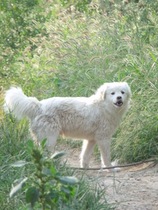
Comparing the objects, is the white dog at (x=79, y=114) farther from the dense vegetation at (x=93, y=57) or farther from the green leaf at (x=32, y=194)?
the green leaf at (x=32, y=194)

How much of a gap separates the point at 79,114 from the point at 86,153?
61cm

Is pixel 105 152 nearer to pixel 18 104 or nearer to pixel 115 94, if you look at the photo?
pixel 115 94

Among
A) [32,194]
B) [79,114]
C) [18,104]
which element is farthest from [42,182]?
[79,114]

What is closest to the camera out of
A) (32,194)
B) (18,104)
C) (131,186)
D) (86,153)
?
(32,194)

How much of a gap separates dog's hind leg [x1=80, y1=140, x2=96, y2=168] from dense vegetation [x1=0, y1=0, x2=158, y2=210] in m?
0.45

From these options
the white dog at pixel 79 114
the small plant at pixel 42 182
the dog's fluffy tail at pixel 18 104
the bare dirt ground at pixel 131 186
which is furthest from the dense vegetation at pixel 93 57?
the small plant at pixel 42 182

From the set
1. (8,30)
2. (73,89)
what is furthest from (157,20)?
(8,30)

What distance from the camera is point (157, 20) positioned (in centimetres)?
1132

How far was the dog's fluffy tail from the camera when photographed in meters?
8.30

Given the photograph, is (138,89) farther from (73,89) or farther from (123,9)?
(123,9)

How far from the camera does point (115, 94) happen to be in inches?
340

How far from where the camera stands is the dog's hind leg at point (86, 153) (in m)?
8.88

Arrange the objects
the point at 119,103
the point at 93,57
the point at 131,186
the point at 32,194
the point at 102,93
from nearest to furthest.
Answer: the point at 32,194, the point at 131,186, the point at 119,103, the point at 102,93, the point at 93,57

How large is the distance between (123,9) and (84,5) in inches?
113
